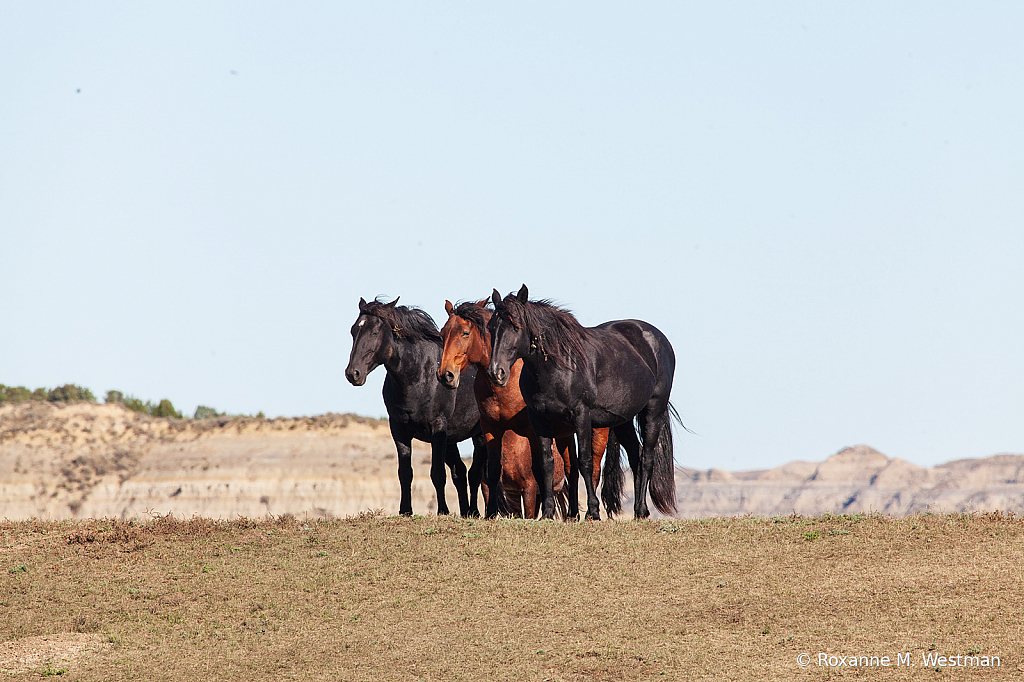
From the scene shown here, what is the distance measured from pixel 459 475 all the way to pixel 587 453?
3.93m

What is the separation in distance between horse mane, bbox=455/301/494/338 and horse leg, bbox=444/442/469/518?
3.56 meters

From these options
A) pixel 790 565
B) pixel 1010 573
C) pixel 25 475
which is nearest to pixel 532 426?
pixel 790 565

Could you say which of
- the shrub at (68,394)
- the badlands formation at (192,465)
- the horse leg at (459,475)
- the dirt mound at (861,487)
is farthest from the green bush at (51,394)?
the dirt mound at (861,487)

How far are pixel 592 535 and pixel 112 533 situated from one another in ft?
24.9

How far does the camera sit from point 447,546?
1528 cm

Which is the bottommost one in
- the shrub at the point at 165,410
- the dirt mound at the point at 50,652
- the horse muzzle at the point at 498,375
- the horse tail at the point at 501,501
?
the dirt mound at the point at 50,652

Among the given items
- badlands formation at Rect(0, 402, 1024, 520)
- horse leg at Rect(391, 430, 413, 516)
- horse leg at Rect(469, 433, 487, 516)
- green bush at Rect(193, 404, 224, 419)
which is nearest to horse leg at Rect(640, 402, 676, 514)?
horse leg at Rect(469, 433, 487, 516)

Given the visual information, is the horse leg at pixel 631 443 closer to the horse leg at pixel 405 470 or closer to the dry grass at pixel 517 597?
the dry grass at pixel 517 597

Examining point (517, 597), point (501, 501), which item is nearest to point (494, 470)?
point (501, 501)

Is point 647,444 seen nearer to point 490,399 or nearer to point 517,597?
point 490,399

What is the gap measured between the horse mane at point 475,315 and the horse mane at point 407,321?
4.30 feet

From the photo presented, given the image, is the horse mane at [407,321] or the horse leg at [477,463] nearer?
the horse mane at [407,321]

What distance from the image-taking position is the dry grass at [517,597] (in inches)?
450

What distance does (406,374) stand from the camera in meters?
17.8
